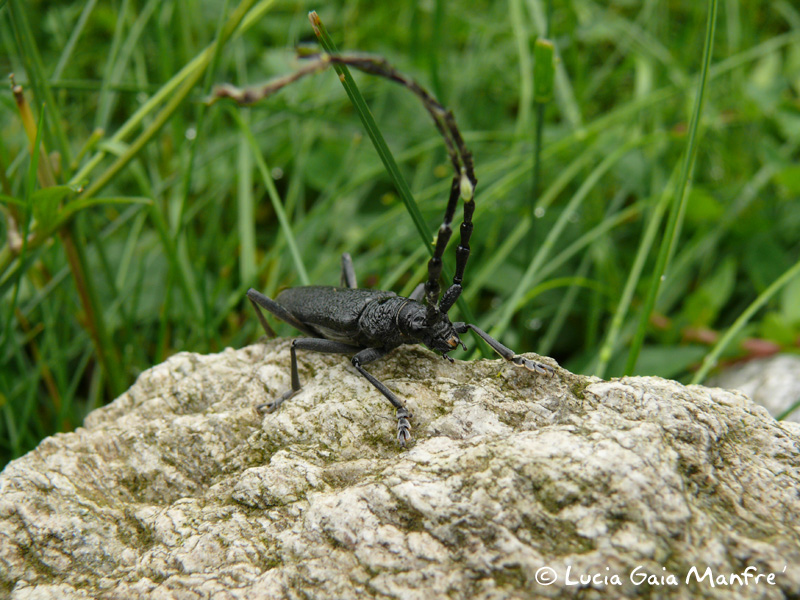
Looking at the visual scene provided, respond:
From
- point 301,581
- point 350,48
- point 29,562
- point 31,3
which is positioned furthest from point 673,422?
point 31,3

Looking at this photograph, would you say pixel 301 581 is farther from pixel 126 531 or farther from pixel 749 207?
pixel 749 207

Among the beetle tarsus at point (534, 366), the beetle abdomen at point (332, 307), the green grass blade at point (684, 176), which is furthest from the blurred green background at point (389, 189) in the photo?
the beetle tarsus at point (534, 366)

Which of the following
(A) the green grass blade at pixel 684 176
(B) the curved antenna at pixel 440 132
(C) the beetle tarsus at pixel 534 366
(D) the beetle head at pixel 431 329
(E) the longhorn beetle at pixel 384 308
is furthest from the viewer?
(D) the beetle head at pixel 431 329

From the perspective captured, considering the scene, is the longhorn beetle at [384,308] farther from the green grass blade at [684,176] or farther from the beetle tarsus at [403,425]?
the green grass blade at [684,176]

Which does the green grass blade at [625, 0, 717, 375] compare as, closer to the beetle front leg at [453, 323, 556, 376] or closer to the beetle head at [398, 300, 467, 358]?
the beetle front leg at [453, 323, 556, 376]

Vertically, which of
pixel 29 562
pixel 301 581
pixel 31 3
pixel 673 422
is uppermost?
pixel 31 3

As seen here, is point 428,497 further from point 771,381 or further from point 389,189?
point 389,189

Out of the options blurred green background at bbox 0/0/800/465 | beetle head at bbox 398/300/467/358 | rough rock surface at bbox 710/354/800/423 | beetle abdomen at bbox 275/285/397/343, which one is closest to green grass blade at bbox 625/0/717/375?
blurred green background at bbox 0/0/800/465
